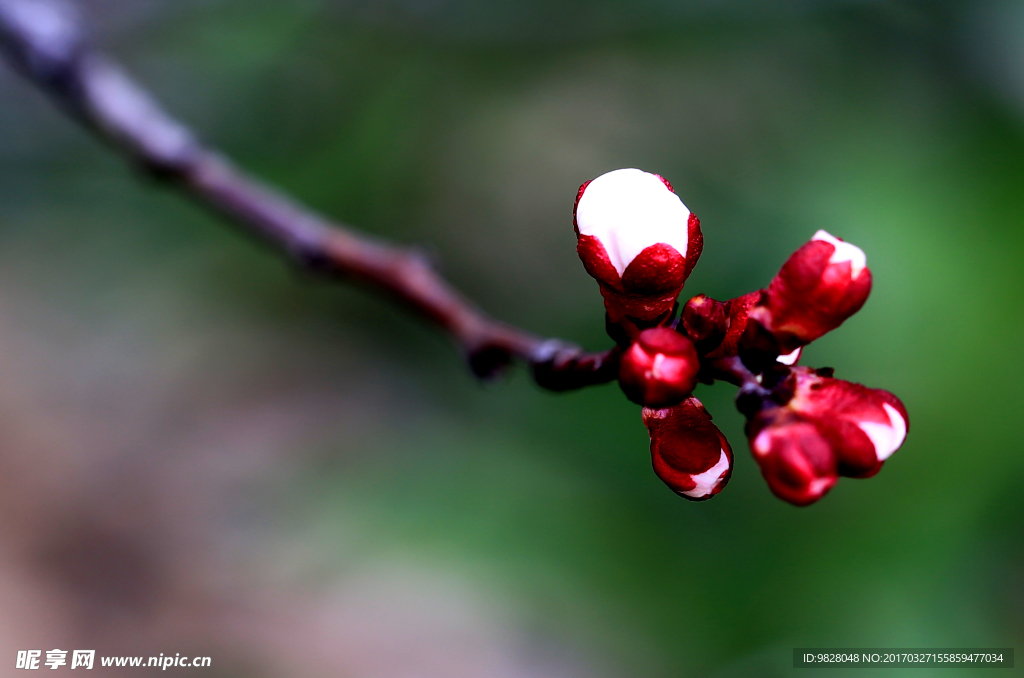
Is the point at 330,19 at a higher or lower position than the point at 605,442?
higher

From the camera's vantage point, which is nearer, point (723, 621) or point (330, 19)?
point (723, 621)

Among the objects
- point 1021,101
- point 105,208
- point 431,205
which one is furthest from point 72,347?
point 1021,101

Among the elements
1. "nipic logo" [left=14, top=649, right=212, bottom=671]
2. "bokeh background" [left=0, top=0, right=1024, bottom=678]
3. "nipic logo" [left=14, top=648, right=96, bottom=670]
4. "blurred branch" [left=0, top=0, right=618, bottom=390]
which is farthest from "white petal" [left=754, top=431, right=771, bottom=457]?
"nipic logo" [left=14, top=648, right=96, bottom=670]

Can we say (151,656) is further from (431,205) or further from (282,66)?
(282,66)

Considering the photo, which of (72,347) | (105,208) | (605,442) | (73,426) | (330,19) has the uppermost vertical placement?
(330,19)

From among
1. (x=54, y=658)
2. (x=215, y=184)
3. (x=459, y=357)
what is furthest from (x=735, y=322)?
(x=54, y=658)

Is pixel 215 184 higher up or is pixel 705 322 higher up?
pixel 215 184

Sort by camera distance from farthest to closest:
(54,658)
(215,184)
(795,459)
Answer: (54,658) → (215,184) → (795,459)

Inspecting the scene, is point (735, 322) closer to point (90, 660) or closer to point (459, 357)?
point (459, 357)
